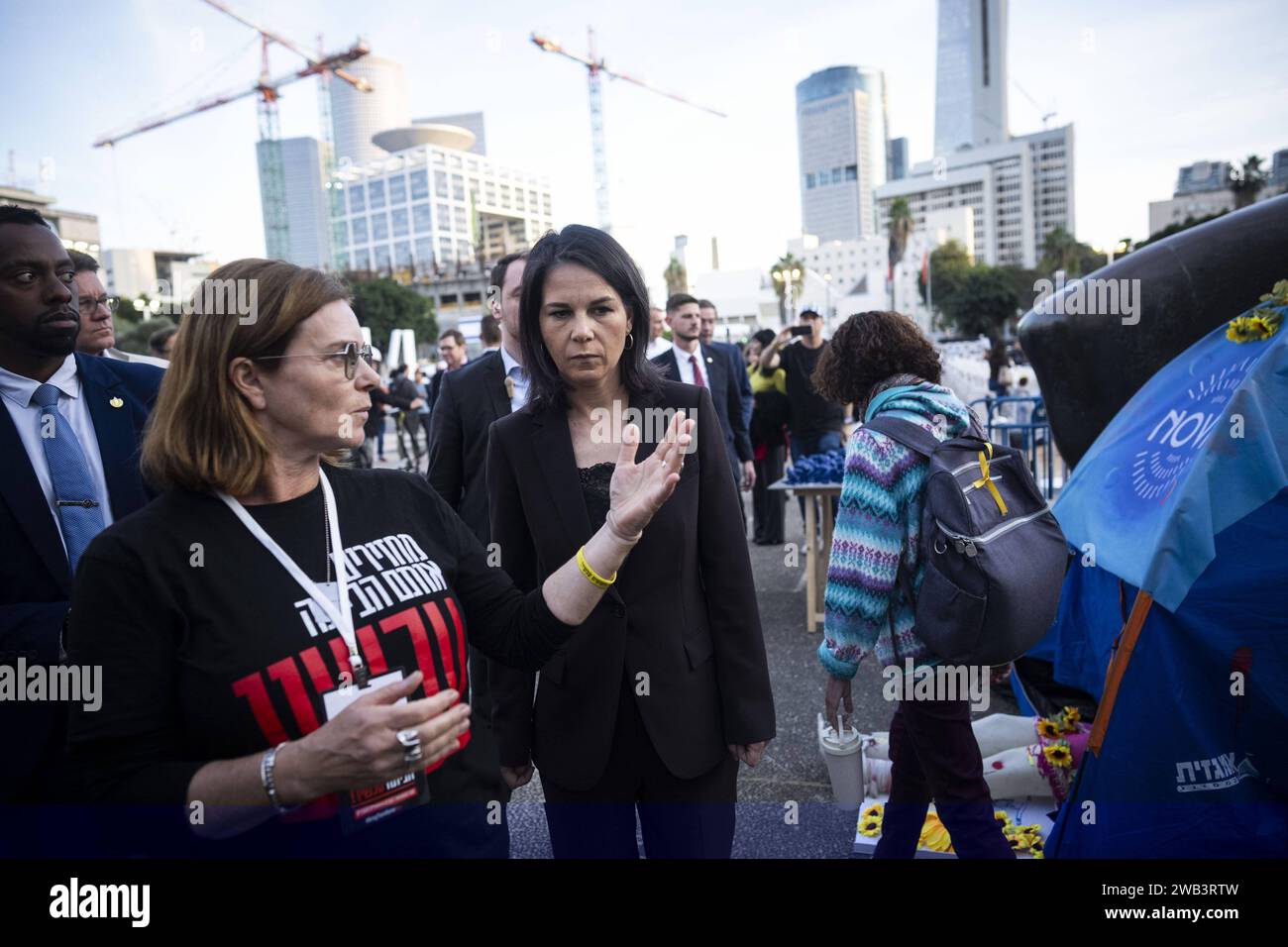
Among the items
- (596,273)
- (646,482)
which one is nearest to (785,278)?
(596,273)

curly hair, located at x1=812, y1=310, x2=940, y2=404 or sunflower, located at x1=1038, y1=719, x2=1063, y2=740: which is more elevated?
curly hair, located at x1=812, y1=310, x2=940, y2=404

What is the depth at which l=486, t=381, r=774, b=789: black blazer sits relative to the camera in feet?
6.59

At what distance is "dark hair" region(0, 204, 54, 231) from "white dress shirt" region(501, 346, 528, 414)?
1941mm

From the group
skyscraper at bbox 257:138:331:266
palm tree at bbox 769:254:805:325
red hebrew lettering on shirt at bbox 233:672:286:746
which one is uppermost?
skyscraper at bbox 257:138:331:266

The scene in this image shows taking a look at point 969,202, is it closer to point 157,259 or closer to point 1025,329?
point 157,259

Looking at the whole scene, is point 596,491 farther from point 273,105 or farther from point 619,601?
point 273,105

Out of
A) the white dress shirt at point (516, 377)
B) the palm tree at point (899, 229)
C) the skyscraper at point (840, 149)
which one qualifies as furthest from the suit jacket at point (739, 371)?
the skyscraper at point (840, 149)

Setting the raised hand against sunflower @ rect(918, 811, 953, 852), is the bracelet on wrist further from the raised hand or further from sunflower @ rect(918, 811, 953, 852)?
sunflower @ rect(918, 811, 953, 852)

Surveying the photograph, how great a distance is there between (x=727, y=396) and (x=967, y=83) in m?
170

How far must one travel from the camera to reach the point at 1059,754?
3.34 meters

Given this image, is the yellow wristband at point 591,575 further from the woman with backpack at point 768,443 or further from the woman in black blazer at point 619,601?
the woman with backpack at point 768,443

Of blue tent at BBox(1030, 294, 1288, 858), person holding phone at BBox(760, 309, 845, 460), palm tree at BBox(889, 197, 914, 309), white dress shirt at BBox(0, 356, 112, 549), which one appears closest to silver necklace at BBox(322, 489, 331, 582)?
white dress shirt at BBox(0, 356, 112, 549)

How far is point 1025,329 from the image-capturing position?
15.4 ft

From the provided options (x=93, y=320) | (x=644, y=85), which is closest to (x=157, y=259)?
(x=644, y=85)
